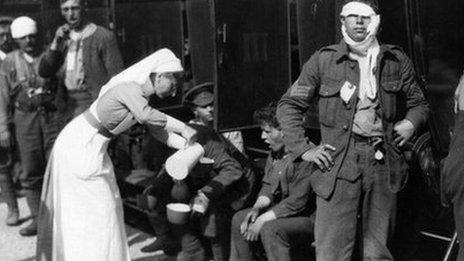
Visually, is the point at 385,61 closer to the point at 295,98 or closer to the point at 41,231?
the point at 295,98

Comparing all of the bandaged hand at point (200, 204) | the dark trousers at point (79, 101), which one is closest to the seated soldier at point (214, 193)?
the bandaged hand at point (200, 204)

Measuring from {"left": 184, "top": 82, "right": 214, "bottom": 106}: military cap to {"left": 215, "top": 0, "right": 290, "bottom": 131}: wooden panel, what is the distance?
149 millimetres

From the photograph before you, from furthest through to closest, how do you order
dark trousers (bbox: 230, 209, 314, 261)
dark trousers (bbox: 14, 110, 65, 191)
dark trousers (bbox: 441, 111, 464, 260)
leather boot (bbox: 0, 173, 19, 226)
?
1. leather boot (bbox: 0, 173, 19, 226)
2. dark trousers (bbox: 14, 110, 65, 191)
3. dark trousers (bbox: 230, 209, 314, 261)
4. dark trousers (bbox: 441, 111, 464, 260)

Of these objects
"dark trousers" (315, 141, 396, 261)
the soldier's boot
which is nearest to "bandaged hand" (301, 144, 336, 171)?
"dark trousers" (315, 141, 396, 261)

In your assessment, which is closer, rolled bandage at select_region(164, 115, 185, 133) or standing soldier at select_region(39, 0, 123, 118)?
rolled bandage at select_region(164, 115, 185, 133)

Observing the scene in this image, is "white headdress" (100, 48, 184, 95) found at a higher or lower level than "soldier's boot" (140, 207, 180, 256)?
higher

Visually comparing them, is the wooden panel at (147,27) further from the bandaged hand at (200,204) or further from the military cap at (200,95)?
the bandaged hand at (200,204)

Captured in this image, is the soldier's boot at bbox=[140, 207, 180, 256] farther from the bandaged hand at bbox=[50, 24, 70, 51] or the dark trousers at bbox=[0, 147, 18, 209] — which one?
the dark trousers at bbox=[0, 147, 18, 209]

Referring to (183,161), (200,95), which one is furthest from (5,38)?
(183,161)

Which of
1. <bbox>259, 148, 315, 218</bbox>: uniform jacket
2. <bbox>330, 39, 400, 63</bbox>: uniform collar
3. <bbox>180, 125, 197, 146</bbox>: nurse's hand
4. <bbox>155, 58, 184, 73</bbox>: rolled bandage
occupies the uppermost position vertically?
<bbox>330, 39, 400, 63</bbox>: uniform collar

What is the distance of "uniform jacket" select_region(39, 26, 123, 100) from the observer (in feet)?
19.6

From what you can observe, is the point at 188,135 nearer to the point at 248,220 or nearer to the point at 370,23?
the point at 248,220

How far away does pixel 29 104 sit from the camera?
254 inches

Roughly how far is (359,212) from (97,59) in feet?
8.87
